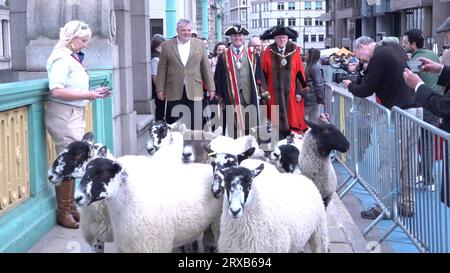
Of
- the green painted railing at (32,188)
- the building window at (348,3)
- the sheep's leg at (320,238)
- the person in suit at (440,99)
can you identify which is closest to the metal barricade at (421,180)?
the person in suit at (440,99)

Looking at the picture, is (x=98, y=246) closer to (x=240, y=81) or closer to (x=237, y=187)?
(x=237, y=187)

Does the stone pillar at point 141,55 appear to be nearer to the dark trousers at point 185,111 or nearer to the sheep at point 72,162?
the dark trousers at point 185,111

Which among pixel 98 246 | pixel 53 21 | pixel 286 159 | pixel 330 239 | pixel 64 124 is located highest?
pixel 53 21

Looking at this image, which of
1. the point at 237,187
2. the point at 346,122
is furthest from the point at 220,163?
the point at 346,122

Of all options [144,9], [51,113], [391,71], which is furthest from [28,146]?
[144,9]

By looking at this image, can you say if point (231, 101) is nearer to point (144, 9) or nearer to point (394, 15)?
point (144, 9)

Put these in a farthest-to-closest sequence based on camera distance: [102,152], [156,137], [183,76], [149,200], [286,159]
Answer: [183,76] < [156,137] < [286,159] < [102,152] < [149,200]

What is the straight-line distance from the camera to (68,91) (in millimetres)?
5984

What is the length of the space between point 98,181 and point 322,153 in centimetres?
275

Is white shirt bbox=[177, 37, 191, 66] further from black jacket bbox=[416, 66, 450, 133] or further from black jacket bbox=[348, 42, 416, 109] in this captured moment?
black jacket bbox=[416, 66, 450, 133]

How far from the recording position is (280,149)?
6969 millimetres

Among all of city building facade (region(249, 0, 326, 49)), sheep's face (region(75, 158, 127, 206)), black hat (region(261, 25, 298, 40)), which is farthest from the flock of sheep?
city building facade (region(249, 0, 326, 49))

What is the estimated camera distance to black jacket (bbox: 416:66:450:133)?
5.28m

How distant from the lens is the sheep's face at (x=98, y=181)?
4.37 meters
